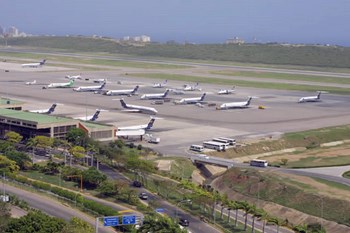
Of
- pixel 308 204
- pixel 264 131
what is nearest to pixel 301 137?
pixel 264 131

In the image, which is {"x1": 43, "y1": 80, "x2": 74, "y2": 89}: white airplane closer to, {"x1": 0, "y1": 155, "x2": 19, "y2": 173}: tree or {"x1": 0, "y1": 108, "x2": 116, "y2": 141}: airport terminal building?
{"x1": 0, "y1": 108, "x2": 116, "y2": 141}: airport terminal building

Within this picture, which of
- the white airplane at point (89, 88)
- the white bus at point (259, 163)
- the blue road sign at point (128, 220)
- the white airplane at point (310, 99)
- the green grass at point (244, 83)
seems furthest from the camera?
the green grass at point (244, 83)

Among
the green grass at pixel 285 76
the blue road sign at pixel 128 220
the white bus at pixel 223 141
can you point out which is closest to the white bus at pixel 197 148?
the white bus at pixel 223 141

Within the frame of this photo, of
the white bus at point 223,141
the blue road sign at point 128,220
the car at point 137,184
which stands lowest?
the white bus at point 223,141

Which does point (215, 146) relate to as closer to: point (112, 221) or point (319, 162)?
point (319, 162)

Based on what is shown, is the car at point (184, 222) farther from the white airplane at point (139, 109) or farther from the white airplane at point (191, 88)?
the white airplane at point (191, 88)
